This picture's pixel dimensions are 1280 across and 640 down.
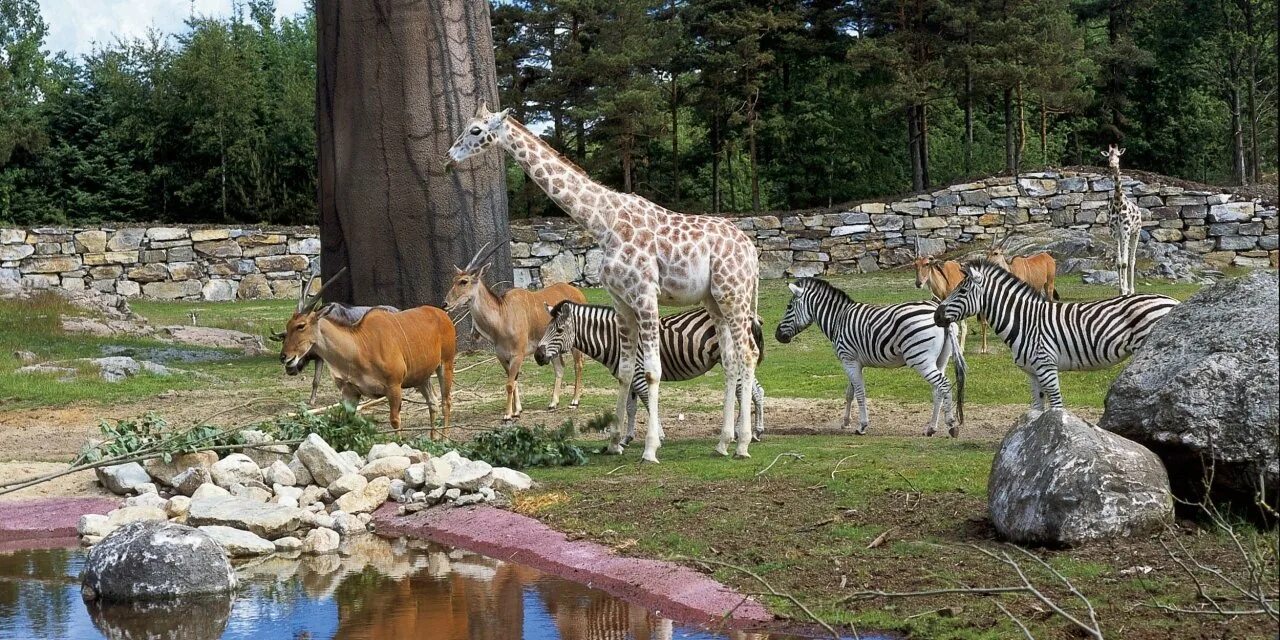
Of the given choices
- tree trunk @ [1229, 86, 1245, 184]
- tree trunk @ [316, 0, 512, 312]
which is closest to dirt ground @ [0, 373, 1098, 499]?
tree trunk @ [316, 0, 512, 312]

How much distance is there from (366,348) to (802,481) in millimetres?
3957

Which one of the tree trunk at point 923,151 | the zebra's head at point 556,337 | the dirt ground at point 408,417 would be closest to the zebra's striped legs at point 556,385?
the dirt ground at point 408,417

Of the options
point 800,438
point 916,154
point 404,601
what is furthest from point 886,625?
point 916,154

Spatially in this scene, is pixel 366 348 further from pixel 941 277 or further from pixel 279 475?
pixel 941 277

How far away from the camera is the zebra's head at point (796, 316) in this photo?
14.3 meters

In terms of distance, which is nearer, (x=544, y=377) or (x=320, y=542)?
(x=320, y=542)

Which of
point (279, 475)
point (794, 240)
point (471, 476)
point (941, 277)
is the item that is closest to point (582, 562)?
point (471, 476)

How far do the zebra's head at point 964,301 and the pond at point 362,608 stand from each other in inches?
199

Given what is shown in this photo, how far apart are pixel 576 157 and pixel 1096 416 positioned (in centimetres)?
2312

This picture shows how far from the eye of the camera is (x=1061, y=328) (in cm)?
1177

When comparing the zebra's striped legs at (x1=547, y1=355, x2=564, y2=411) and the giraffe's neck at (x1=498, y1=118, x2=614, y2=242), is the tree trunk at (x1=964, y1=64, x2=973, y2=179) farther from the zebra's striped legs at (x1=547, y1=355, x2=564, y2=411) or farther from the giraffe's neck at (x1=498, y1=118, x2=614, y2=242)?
the giraffe's neck at (x1=498, y1=118, x2=614, y2=242)

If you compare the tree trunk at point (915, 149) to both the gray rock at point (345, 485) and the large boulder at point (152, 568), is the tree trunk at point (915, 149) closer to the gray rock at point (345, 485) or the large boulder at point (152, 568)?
the gray rock at point (345, 485)

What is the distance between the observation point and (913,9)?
111 ft

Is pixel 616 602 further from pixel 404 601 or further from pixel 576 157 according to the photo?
pixel 576 157
